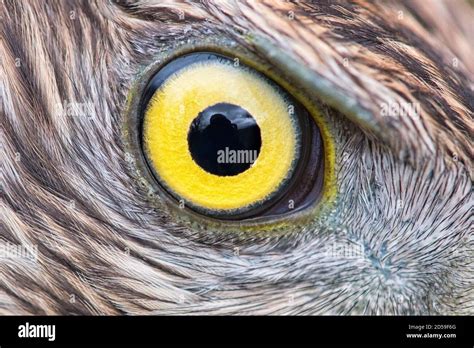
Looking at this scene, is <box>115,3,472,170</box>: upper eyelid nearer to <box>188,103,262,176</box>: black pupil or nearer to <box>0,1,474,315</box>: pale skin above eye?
<box>0,1,474,315</box>: pale skin above eye

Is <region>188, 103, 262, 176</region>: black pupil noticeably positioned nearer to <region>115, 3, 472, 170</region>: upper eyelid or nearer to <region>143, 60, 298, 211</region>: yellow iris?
<region>143, 60, 298, 211</region>: yellow iris

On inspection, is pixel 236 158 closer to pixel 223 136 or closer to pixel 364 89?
pixel 223 136

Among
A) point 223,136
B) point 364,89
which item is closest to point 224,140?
point 223,136

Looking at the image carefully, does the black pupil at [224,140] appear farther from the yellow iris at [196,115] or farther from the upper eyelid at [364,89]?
the upper eyelid at [364,89]

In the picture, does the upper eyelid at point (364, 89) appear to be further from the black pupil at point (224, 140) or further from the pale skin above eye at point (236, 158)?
the black pupil at point (224, 140)

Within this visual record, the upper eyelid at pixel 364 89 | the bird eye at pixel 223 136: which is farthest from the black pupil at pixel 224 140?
the upper eyelid at pixel 364 89

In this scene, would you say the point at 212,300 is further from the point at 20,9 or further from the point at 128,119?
the point at 20,9

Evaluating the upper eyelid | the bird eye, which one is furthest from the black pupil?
the upper eyelid
